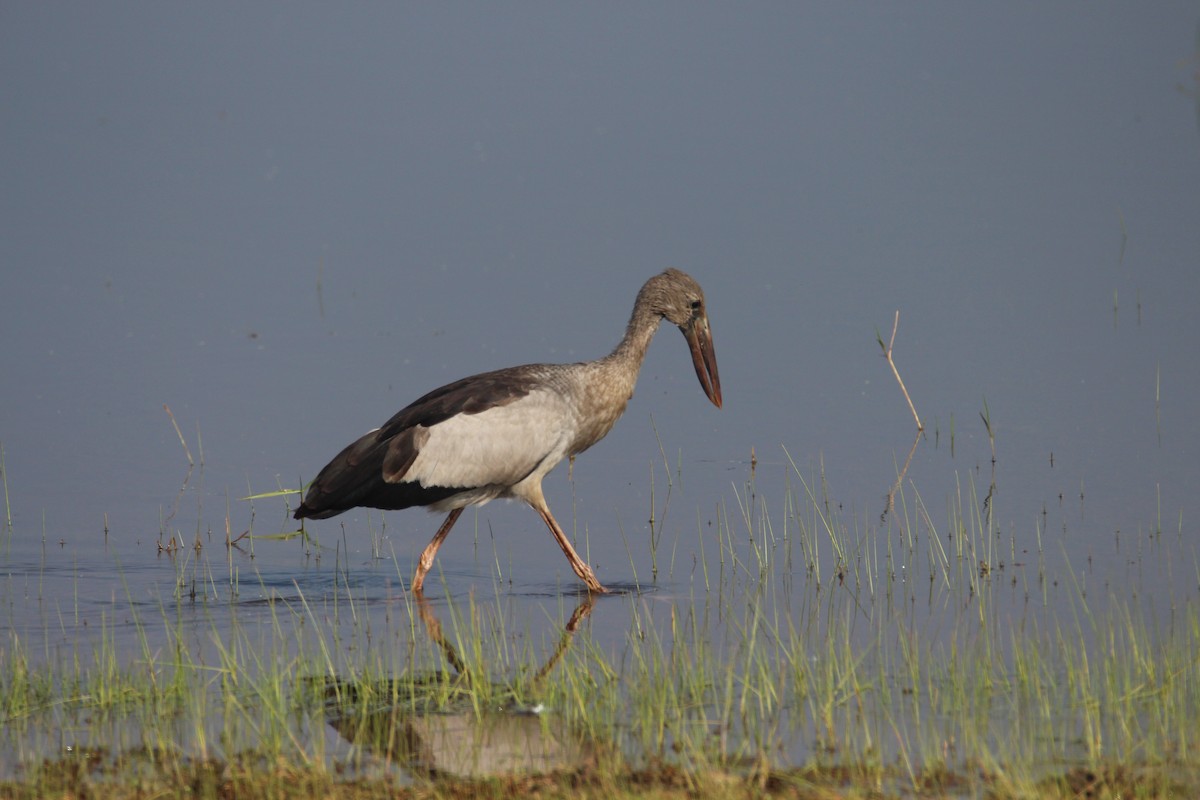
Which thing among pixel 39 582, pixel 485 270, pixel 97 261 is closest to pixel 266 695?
pixel 39 582

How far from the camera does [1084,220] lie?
18.8 meters

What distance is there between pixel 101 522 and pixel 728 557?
3.69 m

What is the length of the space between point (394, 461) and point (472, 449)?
0.39 meters

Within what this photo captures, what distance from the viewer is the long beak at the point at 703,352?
9.68 m

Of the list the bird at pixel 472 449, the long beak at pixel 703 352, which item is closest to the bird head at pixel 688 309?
the long beak at pixel 703 352

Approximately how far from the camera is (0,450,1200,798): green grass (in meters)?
5.43

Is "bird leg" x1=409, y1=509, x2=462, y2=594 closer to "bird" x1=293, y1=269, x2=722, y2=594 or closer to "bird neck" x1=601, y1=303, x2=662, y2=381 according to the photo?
"bird" x1=293, y1=269, x2=722, y2=594

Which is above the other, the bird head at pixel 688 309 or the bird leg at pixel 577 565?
the bird head at pixel 688 309

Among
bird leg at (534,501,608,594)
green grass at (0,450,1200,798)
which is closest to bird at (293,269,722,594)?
bird leg at (534,501,608,594)

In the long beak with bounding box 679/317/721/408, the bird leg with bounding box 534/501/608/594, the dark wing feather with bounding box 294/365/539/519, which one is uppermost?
the long beak with bounding box 679/317/721/408

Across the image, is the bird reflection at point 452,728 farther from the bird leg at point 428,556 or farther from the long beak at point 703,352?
the long beak at point 703,352

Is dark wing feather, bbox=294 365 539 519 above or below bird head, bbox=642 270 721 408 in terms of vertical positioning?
below

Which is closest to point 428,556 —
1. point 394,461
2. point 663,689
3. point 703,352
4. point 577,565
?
point 394,461

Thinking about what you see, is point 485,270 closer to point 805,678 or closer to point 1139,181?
point 1139,181
